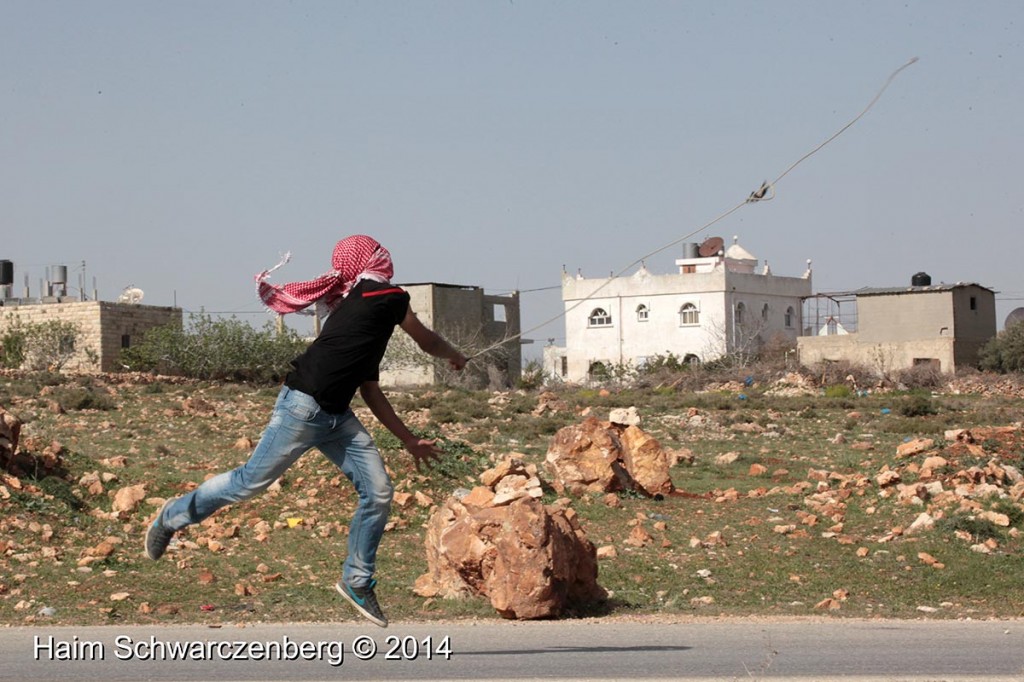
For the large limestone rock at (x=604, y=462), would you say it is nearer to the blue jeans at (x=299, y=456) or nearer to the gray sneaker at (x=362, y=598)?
the gray sneaker at (x=362, y=598)

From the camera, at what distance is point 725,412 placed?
31.0m

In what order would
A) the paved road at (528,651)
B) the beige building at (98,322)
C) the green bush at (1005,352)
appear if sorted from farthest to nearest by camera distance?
the green bush at (1005,352) < the beige building at (98,322) < the paved road at (528,651)

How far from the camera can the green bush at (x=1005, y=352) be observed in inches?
2148

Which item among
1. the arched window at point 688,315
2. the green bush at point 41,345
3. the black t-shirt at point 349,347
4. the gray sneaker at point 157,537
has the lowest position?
the gray sneaker at point 157,537

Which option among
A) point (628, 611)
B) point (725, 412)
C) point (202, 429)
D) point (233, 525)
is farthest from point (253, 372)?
point (628, 611)

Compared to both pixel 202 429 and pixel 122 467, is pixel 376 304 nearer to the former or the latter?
pixel 122 467

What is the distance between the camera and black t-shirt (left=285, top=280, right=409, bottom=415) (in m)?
6.69

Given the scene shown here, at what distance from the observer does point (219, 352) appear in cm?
4900

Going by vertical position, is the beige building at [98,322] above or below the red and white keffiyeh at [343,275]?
above

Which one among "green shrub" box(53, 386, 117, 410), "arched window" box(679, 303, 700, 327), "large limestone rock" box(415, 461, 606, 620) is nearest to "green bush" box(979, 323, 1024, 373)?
"arched window" box(679, 303, 700, 327)

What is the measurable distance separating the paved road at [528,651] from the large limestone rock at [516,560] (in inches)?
10.7

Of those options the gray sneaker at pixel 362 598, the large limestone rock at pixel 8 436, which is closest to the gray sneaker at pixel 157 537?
the gray sneaker at pixel 362 598

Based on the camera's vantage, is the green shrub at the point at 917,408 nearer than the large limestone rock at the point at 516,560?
No

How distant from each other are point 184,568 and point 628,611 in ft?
12.6
